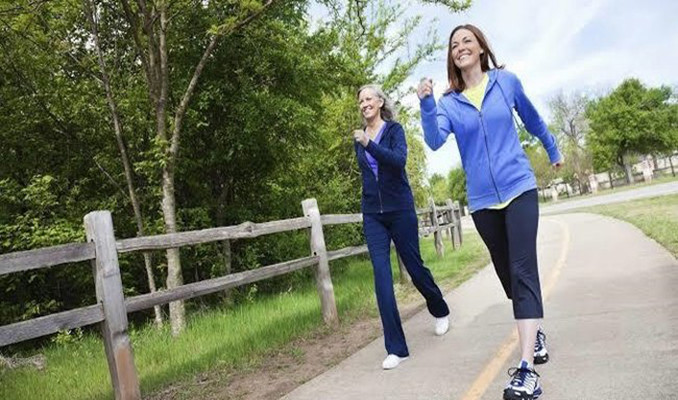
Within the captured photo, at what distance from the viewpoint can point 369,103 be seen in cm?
516

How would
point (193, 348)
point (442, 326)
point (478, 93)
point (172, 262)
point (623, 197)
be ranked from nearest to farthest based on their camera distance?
point (478, 93), point (442, 326), point (193, 348), point (172, 262), point (623, 197)

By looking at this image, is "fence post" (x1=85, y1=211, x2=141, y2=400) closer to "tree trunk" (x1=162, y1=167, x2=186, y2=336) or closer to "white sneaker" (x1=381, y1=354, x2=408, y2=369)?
"white sneaker" (x1=381, y1=354, x2=408, y2=369)

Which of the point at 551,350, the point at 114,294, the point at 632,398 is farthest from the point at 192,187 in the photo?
the point at 632,398

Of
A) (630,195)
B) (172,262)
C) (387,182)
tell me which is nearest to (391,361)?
(387,182)

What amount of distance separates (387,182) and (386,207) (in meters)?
0.21

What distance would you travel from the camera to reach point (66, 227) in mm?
9680

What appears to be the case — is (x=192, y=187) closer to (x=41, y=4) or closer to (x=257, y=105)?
(x=257, y=105)

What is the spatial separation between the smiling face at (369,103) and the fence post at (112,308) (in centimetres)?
217

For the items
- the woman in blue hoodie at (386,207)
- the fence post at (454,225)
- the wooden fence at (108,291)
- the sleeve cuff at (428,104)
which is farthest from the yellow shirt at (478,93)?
the fence post at (454,225)

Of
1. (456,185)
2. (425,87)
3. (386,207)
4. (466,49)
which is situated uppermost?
(456,185)

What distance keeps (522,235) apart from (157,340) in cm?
516

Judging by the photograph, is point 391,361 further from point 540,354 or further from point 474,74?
point 474,74

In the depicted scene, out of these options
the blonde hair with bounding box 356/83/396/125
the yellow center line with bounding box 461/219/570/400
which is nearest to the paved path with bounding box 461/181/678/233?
the yellow center line with bounding box 461/219/570/400

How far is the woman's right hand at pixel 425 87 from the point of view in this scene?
3.94 m
